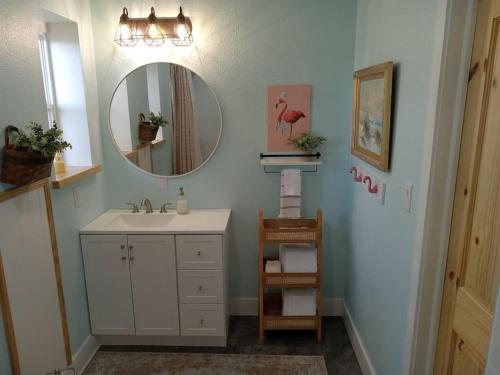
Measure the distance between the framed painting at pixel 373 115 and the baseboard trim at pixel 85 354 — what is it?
6.97 feet

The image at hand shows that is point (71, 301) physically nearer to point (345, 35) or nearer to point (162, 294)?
point (162, 294)

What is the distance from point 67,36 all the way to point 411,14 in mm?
2010

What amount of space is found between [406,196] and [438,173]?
267 millimetres

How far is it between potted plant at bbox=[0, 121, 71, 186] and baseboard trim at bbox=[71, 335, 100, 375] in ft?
4.03

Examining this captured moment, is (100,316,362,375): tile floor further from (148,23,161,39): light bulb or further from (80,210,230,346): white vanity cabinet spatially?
(148,23,161,39): light bulb

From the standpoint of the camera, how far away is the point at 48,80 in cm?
240

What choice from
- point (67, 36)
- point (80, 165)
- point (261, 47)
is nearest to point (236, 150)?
point (261, 47)

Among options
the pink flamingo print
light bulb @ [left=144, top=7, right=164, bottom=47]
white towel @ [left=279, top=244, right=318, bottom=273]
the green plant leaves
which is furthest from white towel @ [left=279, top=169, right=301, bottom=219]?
the green plant leaves

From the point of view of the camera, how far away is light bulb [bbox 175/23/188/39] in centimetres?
239

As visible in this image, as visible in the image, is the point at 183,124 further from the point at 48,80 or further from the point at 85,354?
the point at 85,354

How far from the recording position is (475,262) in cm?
124

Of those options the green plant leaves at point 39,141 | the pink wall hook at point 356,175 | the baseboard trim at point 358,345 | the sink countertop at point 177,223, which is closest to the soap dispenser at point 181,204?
the sink countertop at point 177,223

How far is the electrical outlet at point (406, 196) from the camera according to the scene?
159 cm

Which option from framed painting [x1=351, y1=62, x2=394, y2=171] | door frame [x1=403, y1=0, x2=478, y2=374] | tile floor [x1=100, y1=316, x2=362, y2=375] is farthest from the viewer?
tile floor [x1=100, y1=316, x2=362, y2=375]
